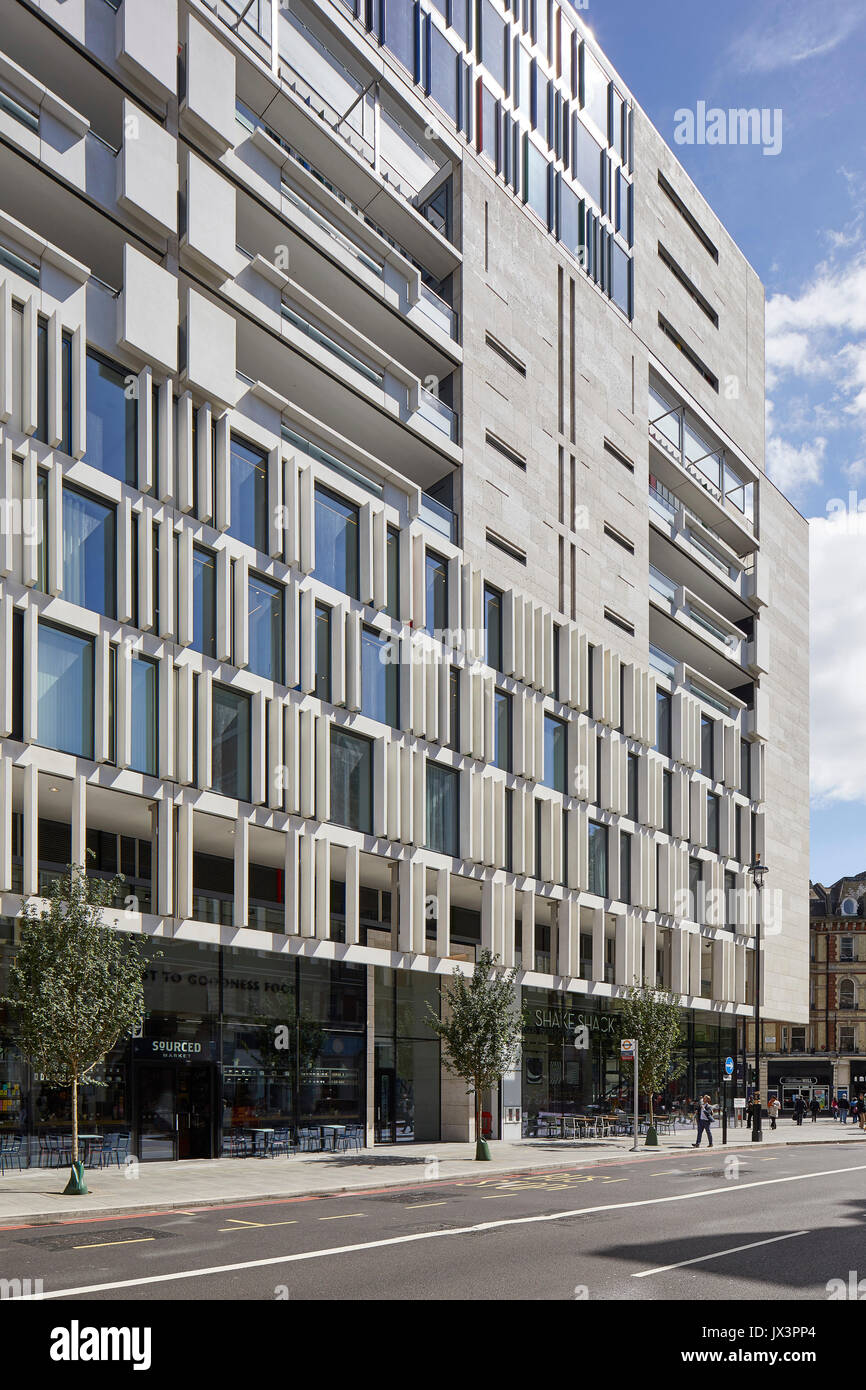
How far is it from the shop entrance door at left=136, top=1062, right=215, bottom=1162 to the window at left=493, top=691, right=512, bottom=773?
15.5 meters

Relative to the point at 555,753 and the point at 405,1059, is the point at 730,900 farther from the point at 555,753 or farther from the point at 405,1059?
the point at 405,1059

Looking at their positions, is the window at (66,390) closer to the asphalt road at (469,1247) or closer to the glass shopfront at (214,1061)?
the glass shopfront at (214,1061)

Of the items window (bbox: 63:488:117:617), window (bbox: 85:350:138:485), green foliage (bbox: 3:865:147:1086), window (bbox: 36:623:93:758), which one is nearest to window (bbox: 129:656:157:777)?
window (bbox: 36:623:93:758)

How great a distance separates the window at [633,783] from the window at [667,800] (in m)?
2.40

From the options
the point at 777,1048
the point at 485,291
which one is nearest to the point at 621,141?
the point at 485,291

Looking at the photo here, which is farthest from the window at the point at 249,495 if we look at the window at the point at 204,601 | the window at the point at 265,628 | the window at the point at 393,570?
the window at the point at 393,570

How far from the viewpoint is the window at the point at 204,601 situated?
32156mm

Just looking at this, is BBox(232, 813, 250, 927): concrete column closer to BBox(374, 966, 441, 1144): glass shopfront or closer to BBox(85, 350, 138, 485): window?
BBox(374, 966, 441, 1144): glass shopfront

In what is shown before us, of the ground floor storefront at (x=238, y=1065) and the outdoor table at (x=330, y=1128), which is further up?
the ground floor storefront at (x=238, y=1065)

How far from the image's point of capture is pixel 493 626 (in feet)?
144

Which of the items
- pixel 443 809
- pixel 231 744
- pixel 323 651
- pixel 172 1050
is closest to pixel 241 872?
pixel 231 744

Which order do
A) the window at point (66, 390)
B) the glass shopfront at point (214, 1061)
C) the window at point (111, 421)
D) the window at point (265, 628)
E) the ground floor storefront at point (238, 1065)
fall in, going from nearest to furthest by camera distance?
the glass shopfront at point (214, 1061) < the ground floor storefront at point (238, 1065) < the window at point (66, 390) < the window at point (111, 421) < the window at point (265, 628)

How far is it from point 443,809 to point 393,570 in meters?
7.67
